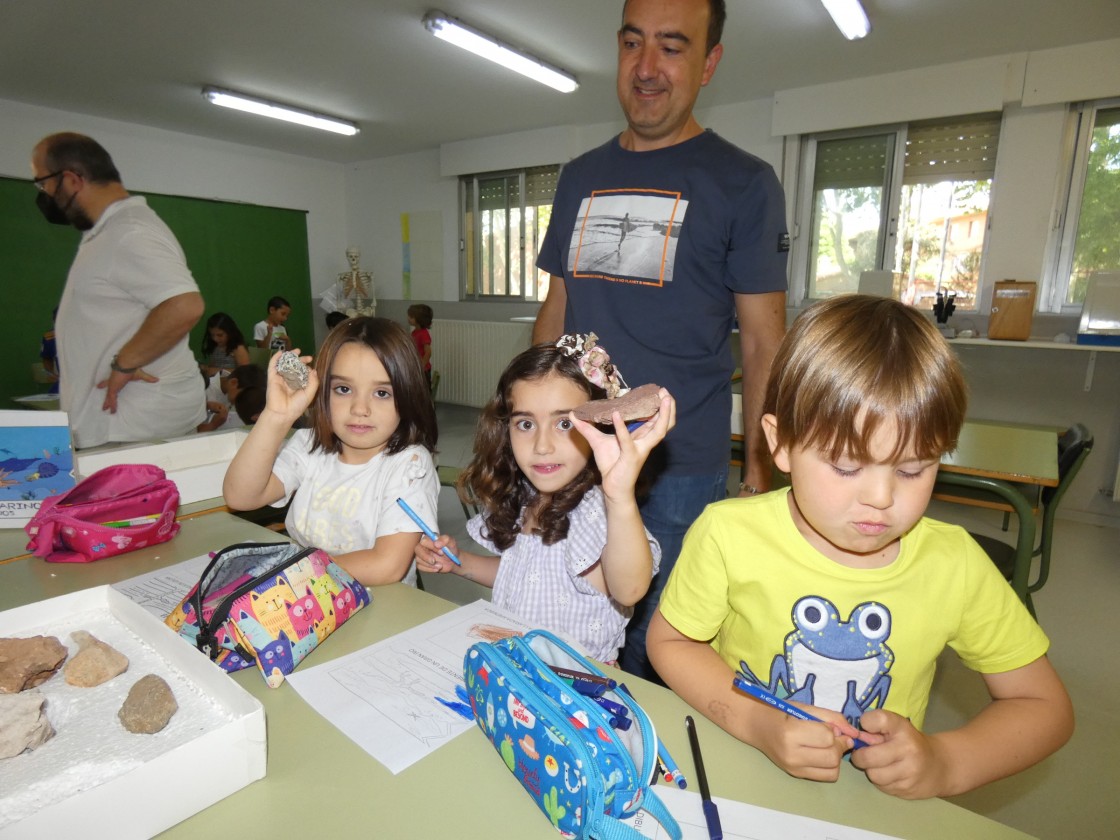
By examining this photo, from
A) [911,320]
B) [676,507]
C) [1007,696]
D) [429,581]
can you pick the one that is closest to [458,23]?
[429,581]

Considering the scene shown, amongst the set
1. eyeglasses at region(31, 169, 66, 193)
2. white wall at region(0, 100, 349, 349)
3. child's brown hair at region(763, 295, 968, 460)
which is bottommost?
child's brown hair at region(763, 295, 968, 460)

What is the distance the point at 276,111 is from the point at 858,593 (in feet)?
20.3

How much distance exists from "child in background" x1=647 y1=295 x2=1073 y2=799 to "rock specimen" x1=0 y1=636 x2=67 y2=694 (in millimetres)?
800

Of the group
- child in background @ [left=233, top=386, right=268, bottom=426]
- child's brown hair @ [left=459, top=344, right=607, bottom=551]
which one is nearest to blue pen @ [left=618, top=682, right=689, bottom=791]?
child's brown hair @ [left=459, top=344, right=607, bottom=551]

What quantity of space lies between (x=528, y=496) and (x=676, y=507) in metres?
0.38

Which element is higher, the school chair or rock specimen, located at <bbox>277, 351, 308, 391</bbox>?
rock specimen, located at <bbox>277, 351, 308, 391</bbox>

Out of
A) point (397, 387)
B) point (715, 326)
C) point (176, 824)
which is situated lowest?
point (176, 824)

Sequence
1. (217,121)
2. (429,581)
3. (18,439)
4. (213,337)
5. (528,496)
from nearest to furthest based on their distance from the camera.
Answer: (528,496)
(18,439)
(429,581)
(213,337)
(217,121)

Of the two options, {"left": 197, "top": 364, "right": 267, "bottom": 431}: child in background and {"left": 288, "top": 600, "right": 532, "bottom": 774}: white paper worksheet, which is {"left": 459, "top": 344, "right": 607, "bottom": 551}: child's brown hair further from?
{"left": 197, "top": 364, "right": 267, "bottom": 431}: child in background

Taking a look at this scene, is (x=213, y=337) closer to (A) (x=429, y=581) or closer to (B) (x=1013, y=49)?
(A) (x=429, y=581)

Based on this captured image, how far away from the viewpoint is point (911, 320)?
81cm

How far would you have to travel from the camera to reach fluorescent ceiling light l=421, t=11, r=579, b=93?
11.9 ft

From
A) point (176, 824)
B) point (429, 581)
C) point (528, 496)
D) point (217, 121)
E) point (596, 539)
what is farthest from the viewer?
point (217, 121)

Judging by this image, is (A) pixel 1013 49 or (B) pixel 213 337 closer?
(A) pixel 1013 49
